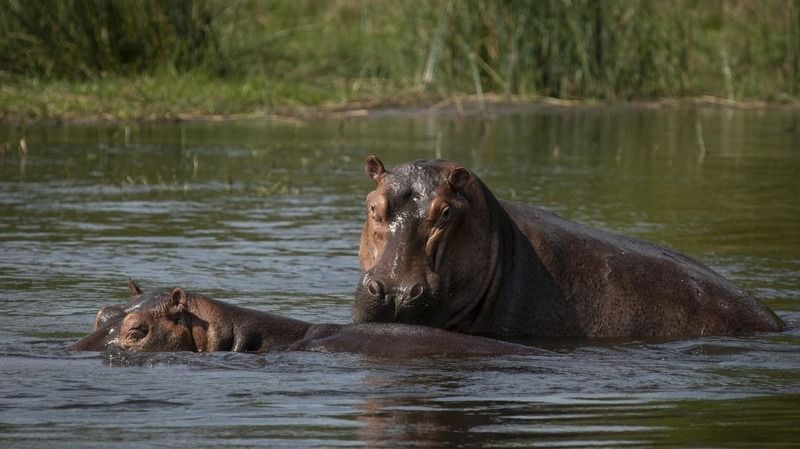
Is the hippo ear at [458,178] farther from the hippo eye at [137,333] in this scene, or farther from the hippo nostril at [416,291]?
the hippo eye at [137,333]

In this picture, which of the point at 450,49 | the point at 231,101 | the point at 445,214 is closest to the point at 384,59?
the point at 450,49

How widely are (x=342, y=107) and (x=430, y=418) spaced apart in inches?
479

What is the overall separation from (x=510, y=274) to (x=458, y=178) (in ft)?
1.63

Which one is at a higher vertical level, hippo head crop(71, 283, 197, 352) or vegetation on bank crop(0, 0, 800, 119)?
vegetation on bank crop(0, 0, 800, 119)

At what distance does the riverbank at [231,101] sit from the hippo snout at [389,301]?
967 cm

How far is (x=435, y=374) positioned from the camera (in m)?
5.97

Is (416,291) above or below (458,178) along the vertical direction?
below

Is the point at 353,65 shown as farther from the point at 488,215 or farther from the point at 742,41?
the point at 488,215

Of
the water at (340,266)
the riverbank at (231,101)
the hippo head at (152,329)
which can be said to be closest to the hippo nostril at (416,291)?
the water at (340,266)

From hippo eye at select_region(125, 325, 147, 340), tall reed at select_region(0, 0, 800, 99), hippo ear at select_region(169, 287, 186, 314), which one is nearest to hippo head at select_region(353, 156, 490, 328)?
hippo ear at select_region(169, 287, 186, 314)

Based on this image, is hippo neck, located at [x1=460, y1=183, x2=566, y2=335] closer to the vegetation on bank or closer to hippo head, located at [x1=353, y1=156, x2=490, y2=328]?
hippo head, located at [x1=353, y1=156, x2=490, y2=328]

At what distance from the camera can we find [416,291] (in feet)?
21.6

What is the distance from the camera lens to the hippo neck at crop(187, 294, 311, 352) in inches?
255

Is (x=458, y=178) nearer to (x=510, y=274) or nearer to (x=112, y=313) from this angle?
(x=510, y=274)
